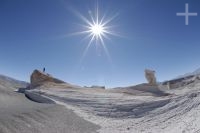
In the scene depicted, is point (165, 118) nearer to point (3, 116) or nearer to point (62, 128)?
point (62, 128)

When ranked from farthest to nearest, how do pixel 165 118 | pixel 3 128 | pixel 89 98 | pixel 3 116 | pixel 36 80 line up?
pixel 36 80, pixel 89 98, pixel 165 118, pixel 3 116, pixel 3 128

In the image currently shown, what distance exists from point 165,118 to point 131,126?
149cm

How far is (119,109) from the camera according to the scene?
13898 millimetres

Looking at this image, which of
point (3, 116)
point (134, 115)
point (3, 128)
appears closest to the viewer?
point (3, 128)

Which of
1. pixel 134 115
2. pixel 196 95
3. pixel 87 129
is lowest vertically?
pixel 87 129

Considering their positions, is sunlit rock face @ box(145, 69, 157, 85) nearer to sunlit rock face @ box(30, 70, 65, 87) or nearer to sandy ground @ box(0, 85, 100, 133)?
sunlit rock face @ box(30, 70, 65, 87)

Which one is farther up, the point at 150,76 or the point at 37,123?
the point at 150,76

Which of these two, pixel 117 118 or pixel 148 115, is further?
pixel 117 118

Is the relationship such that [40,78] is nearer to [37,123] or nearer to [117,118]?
[117,118]

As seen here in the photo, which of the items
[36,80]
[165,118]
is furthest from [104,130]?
[36,80]

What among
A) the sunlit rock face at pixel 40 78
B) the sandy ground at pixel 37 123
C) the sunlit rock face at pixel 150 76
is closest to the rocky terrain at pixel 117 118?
the sandy ground at pixel 37 123

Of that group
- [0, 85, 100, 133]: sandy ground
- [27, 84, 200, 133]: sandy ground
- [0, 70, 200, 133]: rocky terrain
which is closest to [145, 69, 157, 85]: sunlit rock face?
[27, 84, 200, 133]: sandy ground

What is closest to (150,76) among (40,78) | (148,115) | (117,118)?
(40,78)

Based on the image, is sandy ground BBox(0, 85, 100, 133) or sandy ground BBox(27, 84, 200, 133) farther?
sandy ground BBox(27, 84, 200, 133)
